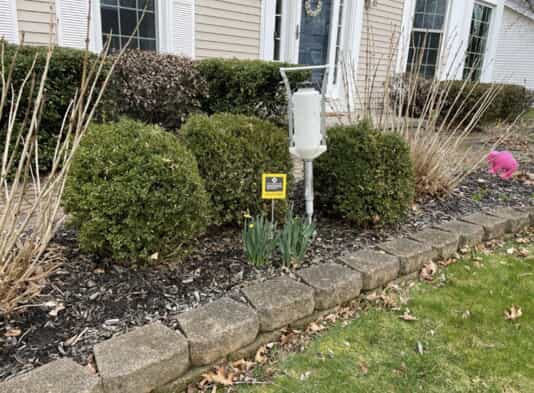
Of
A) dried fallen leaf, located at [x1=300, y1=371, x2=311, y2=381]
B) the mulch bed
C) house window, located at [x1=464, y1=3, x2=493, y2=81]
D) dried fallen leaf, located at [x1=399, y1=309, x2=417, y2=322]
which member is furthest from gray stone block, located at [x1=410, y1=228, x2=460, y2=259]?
house window, located at [x1=464, y1=3, x2=493, y2=81]

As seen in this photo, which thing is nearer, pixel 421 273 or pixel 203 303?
pixel 203 303

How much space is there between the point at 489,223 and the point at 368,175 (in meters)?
1.05

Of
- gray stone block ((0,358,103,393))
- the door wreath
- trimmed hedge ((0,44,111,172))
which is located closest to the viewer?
gray stone block ((0,358,103,393))

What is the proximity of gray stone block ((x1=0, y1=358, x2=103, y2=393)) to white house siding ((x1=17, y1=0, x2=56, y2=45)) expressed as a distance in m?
3.66

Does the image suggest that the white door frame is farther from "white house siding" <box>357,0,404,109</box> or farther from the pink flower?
the pink flower

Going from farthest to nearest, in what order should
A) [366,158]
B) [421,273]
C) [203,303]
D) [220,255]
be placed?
[366,158], [421,273], [220,255], [203,303]

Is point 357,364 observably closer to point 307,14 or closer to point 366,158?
point 366,158

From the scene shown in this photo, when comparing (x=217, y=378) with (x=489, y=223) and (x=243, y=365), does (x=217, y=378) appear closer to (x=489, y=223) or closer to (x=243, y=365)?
(x=243, y=365)

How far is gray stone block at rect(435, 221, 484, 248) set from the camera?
2639 mm

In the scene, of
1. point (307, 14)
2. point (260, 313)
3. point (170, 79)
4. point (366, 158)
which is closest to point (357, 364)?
point (260, 313)

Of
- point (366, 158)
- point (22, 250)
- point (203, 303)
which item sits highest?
point (366, 158)

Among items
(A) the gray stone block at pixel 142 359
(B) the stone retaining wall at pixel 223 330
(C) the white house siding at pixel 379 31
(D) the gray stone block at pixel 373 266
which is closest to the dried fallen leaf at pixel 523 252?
(B) the stone retaining wall at pixel 223 330

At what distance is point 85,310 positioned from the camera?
1620mm

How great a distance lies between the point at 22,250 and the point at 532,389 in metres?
2.04
